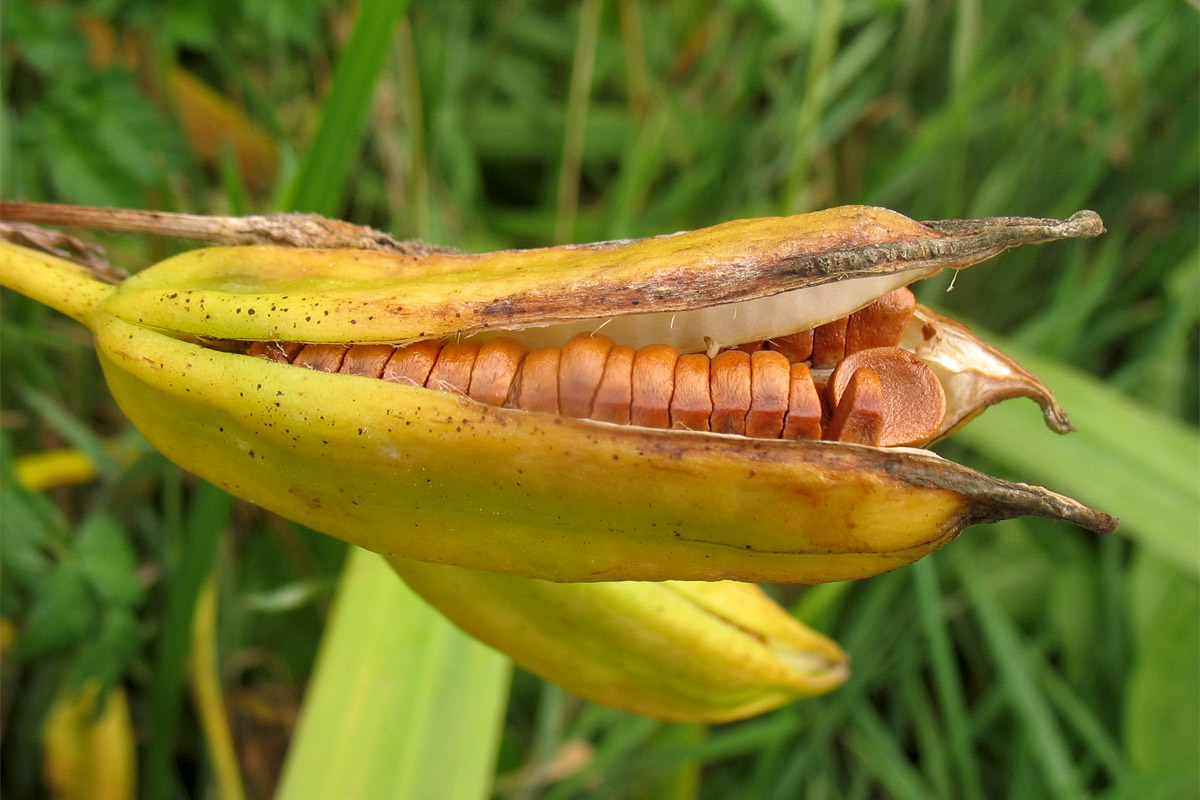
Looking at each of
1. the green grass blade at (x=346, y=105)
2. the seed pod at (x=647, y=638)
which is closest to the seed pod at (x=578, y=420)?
the seed pod at (x=647, y=638)

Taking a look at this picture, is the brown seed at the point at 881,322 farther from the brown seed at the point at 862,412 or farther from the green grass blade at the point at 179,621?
the green grass blade at the point at 179,621

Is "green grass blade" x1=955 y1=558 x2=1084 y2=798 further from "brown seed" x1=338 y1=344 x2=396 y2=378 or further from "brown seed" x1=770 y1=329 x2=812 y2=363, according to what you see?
"brown seed" x1=338 y1=344 x2=396 y2=378

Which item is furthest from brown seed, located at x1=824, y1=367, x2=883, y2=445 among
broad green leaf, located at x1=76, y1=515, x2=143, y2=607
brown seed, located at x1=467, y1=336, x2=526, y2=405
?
broad green leaf, located at x1=76, y1=515, x2=143, y2=607

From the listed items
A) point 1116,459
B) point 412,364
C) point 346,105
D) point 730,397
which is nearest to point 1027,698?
point 1116,459

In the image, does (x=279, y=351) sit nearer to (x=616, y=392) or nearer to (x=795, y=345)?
(x=616, y=392)

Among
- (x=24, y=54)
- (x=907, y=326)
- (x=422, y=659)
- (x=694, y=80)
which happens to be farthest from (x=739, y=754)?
(x=24, y=54)
